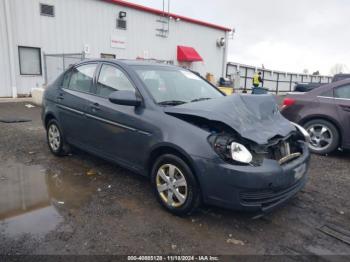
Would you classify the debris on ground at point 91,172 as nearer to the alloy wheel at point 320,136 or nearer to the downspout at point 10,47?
the alloy wheel at point 320,136

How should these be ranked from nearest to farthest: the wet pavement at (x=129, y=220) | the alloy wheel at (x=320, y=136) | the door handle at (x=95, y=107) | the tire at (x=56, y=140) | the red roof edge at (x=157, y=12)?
the wet pavement at (x=129, y=220) → the door handle at (x=95, y=107) → the tire at (x=56, y=140) → the alloy wheel at (x=320, y=136) → the red roof edge at (x=157, y=12)

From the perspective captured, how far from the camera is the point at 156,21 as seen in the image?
756 inches

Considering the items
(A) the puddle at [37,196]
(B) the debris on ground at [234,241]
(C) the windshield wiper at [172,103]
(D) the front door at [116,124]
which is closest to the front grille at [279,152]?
(B) the debris on ground at [234,241]

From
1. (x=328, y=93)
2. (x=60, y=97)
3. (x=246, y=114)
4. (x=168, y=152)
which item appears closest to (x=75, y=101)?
(x=60, y=97)

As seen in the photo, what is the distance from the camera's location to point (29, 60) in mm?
14320

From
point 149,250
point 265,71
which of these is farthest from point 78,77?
point 265,71

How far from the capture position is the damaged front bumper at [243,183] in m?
2.86

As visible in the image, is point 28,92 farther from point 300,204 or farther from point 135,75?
point 300,204

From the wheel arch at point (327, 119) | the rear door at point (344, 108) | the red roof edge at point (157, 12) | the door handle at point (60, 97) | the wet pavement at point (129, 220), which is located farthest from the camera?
the red roof edge at point (157, 12)

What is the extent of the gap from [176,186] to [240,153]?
32.0 inches

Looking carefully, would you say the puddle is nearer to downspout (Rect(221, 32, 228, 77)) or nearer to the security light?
the security light

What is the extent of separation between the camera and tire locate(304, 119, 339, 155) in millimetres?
5738

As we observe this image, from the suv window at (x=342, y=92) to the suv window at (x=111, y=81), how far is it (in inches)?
A: 167

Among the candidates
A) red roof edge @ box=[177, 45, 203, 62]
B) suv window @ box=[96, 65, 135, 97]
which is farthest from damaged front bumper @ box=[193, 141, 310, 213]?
red roof edge @ box=[177, 45, 203, 62]
